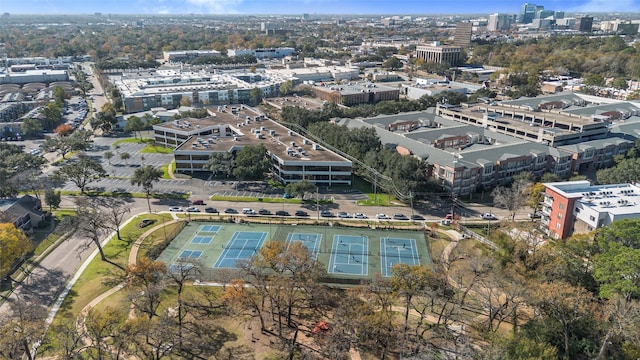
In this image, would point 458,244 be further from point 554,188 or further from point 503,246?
point 554,188

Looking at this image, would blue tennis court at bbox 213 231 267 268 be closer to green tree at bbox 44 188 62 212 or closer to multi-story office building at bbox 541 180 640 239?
green tree at bbox 44 188 62 212

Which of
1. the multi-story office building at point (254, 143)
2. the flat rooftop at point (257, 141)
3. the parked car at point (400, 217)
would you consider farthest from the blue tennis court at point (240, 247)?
the flat rooftop at point (257, 141)

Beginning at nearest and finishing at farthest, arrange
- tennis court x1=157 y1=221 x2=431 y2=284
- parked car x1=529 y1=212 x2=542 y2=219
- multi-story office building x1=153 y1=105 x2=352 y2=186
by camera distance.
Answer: tennis court x1=157 y1=221 x2=431 y2=284
parked car x1=529 y1=212 x2=542 y2=219
multi-story office building x1=153 y1=105 x2=352 y2=186

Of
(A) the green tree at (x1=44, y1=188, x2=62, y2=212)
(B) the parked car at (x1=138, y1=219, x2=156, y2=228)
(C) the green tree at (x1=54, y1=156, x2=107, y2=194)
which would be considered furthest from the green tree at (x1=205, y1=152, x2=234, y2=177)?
(A) the green tree at (x1=44, y1=188, x2=62, y2=212)

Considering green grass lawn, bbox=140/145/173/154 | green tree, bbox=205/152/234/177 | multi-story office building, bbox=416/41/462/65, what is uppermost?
multi-story office building, bbox=416/41/462/65

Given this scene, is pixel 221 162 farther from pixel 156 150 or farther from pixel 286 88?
pixel 286 88

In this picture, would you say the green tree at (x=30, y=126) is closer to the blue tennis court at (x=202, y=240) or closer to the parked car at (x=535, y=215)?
the blue tennis court at (x=202, y=240)

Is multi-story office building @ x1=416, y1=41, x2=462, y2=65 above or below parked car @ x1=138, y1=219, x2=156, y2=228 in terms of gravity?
above

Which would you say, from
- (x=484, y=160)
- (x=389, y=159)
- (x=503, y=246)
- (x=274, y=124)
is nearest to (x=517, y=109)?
(x=484, y=160)
